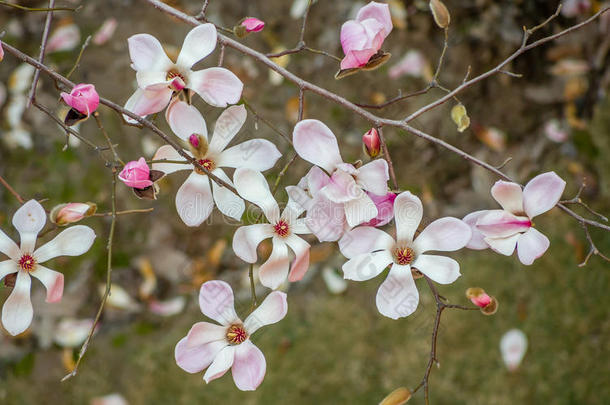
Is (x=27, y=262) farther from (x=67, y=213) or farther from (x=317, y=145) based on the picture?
(x=317, y=145)

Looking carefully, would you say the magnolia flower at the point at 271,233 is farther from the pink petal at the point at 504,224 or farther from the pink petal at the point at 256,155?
the pink petal at the point at 504,224

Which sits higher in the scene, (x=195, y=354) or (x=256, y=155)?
(x=256, y=155)

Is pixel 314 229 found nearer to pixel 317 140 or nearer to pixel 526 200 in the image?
pixel 317 140

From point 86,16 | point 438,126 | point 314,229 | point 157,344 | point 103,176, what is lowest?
point 157,344

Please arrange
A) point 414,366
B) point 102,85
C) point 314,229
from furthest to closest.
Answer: point 102,85 < point 414,366 < point 314,229

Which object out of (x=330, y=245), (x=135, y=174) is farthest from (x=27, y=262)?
(x=330, y=245)

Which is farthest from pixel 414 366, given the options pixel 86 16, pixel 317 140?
pixel 86 16
